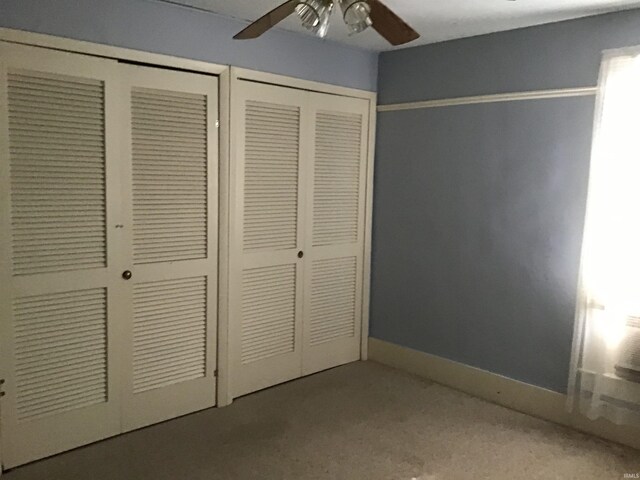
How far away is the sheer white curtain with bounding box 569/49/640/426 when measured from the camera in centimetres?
281

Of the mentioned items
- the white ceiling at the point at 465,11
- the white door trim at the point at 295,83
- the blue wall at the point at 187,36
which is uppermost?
the white ceiling at the point at 465,11

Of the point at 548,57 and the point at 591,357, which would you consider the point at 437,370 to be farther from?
the point at 548,57

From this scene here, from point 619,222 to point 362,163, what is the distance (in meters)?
1.71

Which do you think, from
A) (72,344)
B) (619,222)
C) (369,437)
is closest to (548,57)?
(619,222)

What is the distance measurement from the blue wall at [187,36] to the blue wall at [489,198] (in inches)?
18.3

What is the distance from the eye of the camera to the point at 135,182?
9.48 feet

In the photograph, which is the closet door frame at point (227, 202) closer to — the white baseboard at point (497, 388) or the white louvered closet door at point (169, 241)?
the white louvered closet door at point (169, 241)

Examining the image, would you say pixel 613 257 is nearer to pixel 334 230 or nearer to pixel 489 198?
pixel 489 198

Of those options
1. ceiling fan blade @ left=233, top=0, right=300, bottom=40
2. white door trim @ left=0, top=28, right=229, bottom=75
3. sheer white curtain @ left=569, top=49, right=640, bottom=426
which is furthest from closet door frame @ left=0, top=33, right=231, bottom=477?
sheer white curtain @ left=569, top=49, right=640, bottom=426

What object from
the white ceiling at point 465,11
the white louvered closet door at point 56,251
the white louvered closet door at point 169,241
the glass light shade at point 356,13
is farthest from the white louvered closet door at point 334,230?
the glass light shade at point 356,13

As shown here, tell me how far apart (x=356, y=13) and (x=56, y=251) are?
174 cm

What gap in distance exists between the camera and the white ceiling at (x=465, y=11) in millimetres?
2836

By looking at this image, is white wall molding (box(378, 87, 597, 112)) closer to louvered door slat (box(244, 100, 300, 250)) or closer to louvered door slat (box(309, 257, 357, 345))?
louvered door slat (box(244, 100, 300, 250))

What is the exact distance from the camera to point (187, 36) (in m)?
3.00
